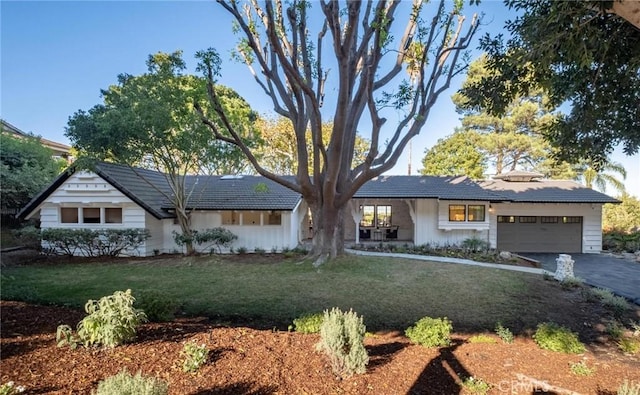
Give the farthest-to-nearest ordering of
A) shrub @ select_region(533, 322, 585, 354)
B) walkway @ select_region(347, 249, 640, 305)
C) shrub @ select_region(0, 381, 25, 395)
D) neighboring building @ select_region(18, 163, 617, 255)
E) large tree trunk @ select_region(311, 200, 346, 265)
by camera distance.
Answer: neighboring building @ select_region(18, 163, 617, 255)
large tree trunk @ select_region(311, 200, 346, 265)
walkway @ select_region(347, 249, 640, 305)
shrub @ select_region(533, 322, 585, 354)
shrub @ select_region(0, 381, 25, 395)

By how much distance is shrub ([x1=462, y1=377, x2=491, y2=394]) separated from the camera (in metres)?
3.23

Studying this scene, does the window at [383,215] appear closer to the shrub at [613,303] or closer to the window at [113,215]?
the shrub at [613,303]

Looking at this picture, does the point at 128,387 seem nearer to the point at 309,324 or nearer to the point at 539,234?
the point at 309,324

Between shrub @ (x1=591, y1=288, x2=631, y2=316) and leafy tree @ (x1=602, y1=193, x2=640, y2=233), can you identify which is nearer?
shrub @ (x1=591, y1=288, x2=631, y2=316)

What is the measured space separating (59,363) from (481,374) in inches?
164

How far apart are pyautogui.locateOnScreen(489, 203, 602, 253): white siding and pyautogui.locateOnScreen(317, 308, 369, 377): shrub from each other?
16.9 m

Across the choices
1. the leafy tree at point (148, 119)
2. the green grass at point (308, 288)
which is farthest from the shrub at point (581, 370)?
the leafy tree at point (148, 119)

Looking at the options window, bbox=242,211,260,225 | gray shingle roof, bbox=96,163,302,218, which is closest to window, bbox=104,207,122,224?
gray shingle roof, bbox=96,163,302,218

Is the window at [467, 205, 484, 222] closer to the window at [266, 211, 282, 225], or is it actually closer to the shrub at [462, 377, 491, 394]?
the window at [266, 211, 282, 225]

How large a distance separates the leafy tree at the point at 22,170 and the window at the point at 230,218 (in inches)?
349

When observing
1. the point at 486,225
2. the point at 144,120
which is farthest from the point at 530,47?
the point at 486,225

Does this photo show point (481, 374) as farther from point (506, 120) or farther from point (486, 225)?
point (506, 120)

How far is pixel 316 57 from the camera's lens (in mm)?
11492

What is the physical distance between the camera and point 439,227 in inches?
675
